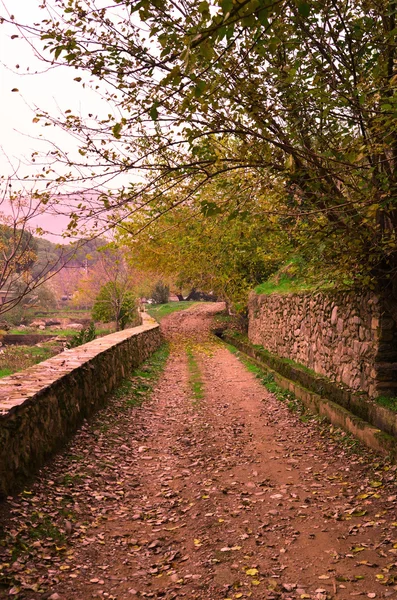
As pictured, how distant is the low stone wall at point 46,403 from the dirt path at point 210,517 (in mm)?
246

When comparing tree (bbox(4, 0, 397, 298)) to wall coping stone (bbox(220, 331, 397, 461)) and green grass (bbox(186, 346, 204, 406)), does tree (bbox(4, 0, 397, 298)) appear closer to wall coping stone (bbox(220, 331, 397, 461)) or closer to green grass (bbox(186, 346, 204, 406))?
wall coping stone (bbox(220, 331, 397, 461))

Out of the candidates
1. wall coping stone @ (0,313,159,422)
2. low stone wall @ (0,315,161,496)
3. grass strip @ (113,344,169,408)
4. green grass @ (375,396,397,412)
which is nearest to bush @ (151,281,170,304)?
grass strip @ (113,344,169,408)

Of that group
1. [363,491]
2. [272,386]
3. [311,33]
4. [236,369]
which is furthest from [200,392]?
[311,33]

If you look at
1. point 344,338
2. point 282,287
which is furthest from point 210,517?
point 282,287

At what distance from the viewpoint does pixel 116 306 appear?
26312 millimetres

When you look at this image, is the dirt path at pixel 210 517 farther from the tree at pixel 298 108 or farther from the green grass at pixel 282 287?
the green grass at pixel 282 287

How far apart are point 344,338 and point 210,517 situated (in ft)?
A: 15.6

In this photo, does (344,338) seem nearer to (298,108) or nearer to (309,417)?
(309,417)

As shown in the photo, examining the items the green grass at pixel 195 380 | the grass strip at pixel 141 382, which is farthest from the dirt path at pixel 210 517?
the green grass at pixel 195 380

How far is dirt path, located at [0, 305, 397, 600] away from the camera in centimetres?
385

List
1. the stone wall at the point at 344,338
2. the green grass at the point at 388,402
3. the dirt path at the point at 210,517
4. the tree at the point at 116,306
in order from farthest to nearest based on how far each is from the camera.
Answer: the tree at the point at 116,306, the stone wall at the point at 344,338, the green grass at the point at 388,402, the dirt path at the point at 210,517

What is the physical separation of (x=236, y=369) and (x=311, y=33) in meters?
10.8

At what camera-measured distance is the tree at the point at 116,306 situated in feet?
86.9

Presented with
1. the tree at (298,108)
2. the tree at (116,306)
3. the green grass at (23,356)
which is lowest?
the green grass at (23,356)
